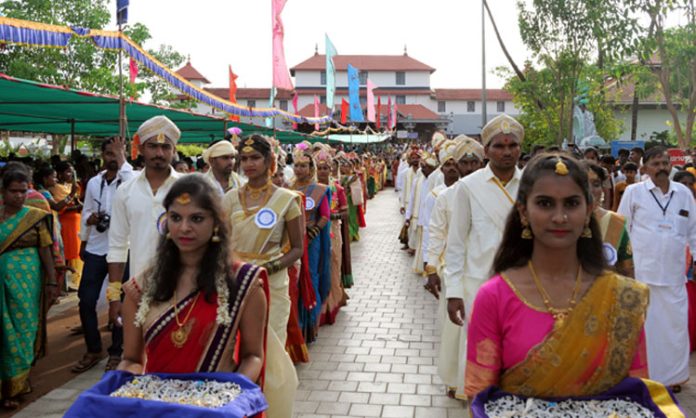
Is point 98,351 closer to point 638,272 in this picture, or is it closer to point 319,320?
point 319,320

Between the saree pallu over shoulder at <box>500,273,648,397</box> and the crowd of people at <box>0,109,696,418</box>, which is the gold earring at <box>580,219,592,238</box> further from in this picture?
the saree pallu over shoulder at <box>500,273,648,397</box>

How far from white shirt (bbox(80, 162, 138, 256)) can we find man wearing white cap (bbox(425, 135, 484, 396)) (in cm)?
265

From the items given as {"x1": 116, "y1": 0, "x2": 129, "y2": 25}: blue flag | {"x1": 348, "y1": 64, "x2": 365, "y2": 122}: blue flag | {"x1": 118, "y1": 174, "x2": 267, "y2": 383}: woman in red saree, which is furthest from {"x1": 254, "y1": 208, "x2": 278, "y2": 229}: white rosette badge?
{"x1": 348, "y1": 64, "x2": 365, "y2": 122}: blue flag

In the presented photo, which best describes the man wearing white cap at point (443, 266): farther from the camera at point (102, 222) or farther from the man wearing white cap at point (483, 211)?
the camera at point (102, 222)

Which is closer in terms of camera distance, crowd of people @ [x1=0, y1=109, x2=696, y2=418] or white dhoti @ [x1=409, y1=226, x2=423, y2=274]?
crowd of people @ [x1=0, y1=109, x2=696, y2=418]

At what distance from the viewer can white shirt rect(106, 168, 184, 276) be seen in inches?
171

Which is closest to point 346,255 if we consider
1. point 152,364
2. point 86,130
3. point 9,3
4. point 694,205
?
point 694,205

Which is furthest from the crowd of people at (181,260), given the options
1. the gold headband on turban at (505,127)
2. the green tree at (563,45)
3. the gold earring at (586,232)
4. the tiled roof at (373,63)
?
the tiled roof at (373,63)

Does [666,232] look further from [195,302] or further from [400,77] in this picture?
[400,77]

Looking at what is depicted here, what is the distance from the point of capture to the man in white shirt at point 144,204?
14.2ft

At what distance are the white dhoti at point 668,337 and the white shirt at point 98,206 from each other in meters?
4.48

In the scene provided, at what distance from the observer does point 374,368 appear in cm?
584

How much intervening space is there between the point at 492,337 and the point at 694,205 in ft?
13.3

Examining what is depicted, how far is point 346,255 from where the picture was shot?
8383mm
